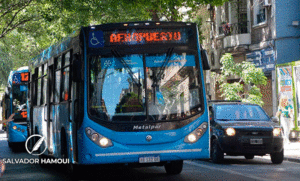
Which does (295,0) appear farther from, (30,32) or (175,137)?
(175,137)

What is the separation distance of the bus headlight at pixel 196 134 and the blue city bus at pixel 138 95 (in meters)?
0.02

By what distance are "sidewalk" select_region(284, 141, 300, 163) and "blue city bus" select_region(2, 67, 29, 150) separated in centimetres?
947

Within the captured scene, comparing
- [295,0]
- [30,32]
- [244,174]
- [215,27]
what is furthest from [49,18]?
[244,174]

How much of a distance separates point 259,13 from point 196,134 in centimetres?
2186

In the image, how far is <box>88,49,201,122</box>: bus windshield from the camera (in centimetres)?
1198

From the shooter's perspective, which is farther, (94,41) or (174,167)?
(174,167)

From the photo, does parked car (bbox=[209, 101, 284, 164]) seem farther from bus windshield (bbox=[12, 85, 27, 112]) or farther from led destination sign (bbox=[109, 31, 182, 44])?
bus windshield (bbox=[12, 85, 27, 112])

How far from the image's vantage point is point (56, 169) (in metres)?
17.2

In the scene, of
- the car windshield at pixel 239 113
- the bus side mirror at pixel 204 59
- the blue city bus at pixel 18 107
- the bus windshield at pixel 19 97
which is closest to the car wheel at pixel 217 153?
the car windshield at pixel 239 113

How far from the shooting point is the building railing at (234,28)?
34.7m

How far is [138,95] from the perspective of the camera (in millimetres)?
12008

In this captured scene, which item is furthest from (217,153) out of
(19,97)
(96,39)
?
(19,97)

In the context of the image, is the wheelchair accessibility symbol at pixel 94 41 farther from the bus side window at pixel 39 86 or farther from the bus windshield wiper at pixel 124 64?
the bus side window at pixel 39 86

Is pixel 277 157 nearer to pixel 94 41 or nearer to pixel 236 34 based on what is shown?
pixel 94 41
